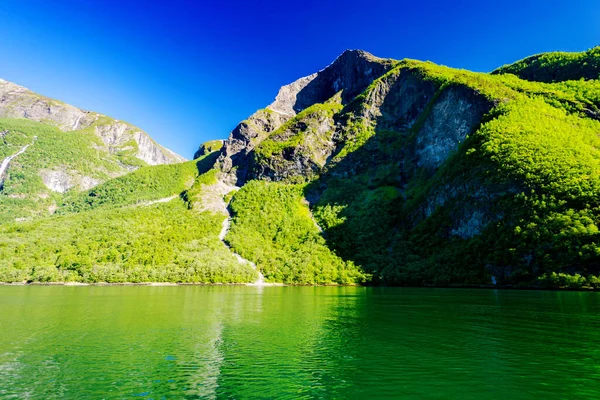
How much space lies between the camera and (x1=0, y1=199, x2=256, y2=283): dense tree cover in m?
141

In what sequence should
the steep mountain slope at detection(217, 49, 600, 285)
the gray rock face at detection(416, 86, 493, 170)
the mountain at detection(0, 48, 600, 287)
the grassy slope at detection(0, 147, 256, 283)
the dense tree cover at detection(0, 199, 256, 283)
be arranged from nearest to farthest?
the steep mountain slope at detection(217, 49, 600, 285) → the mountain at detection(0, 48, 600, 287) → the dense tree cover at detection(0, 199, 256, 283) → the grassy slope at detection(0, 147, 256, 283) → the gray rock face at detection(416, 86, 493, 170)

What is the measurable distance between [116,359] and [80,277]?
444 ft

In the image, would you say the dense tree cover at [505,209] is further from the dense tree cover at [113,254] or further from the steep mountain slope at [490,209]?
the dense tree cover at [113,254]

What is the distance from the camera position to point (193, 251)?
168 meters

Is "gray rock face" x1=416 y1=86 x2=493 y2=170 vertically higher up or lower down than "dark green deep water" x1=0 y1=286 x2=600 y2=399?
higher up

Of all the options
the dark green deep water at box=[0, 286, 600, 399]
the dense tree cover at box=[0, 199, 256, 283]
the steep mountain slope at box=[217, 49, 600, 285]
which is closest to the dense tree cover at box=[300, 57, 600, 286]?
the steep mountain slope at box=[217, 49, 600, 285]

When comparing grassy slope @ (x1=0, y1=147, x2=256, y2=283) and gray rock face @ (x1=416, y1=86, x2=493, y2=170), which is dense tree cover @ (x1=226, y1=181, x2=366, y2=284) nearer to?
grassy slope @ (x1=0, y1=147, x2=256, y2=283)

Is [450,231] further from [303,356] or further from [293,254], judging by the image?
[303,356]

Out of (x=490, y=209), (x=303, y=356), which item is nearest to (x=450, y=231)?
(x=490, y=209)

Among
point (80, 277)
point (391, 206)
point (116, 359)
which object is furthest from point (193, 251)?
point (116, 359)

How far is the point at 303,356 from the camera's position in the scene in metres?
28.9

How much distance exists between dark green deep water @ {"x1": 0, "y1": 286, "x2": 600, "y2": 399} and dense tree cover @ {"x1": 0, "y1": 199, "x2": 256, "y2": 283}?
100491 mm

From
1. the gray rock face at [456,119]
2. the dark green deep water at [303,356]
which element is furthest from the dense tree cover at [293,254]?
the dark green deep water at [303,356]

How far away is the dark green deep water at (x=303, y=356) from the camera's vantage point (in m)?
20.8
